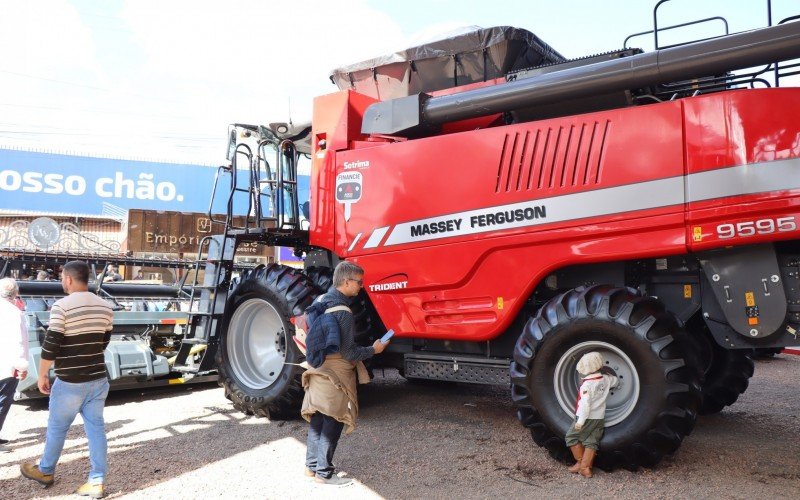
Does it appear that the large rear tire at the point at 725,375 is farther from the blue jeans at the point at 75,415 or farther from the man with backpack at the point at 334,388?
the blue jeans at the point at 75,415

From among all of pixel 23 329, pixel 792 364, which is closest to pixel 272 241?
pixel 23 329

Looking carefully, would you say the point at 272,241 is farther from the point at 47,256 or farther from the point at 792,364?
the point at 792,364

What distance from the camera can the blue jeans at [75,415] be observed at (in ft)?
12.9

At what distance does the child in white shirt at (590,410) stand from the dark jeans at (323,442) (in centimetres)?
163

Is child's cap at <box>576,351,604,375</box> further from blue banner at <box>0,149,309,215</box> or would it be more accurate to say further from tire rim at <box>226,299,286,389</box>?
blue banner at <box>0,149,309,215</box>

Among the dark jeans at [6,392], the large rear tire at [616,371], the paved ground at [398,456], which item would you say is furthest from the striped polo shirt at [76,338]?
the large rear tire at [616,371]

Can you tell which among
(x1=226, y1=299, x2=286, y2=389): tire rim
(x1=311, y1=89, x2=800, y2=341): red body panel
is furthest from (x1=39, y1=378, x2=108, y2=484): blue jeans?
(x1=311, y1=89, x2=800, y2=341): red body panel

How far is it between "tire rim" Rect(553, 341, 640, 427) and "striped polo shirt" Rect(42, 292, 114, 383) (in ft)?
10.5

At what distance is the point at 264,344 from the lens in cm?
667

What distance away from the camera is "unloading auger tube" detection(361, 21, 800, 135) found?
4160 mm

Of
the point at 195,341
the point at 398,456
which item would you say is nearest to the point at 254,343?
the point at 195,341

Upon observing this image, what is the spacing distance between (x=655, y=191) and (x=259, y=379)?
431cm

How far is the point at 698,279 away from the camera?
458 cm

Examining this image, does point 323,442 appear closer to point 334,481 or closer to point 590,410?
point 334,481
